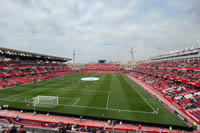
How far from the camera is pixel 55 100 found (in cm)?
1995

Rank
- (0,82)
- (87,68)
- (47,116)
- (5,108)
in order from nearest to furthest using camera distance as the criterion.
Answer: (47,116) < (5,108) < (0,82) < (87,68)

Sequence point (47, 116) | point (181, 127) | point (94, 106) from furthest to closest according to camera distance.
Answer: point (94, 106), point (47, 116), point (181, 127)

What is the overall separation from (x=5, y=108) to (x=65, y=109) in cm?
1002

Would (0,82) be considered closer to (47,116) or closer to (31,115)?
(31,115)

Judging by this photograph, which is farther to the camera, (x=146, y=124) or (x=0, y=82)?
(x=0, y=82)

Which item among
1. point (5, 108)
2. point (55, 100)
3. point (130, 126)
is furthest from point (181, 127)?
point (5, 108)

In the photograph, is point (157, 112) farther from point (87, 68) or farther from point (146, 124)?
point (87, 68)

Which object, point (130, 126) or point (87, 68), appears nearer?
point (130, 126)

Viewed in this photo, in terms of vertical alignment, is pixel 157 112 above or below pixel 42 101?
below

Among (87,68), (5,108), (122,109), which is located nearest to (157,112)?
(122,109)

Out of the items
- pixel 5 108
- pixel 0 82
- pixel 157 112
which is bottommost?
pixel 157 112

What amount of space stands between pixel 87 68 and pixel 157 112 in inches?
3334

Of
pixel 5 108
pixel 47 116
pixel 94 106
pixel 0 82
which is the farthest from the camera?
pixel 0 82

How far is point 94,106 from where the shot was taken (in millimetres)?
18906
